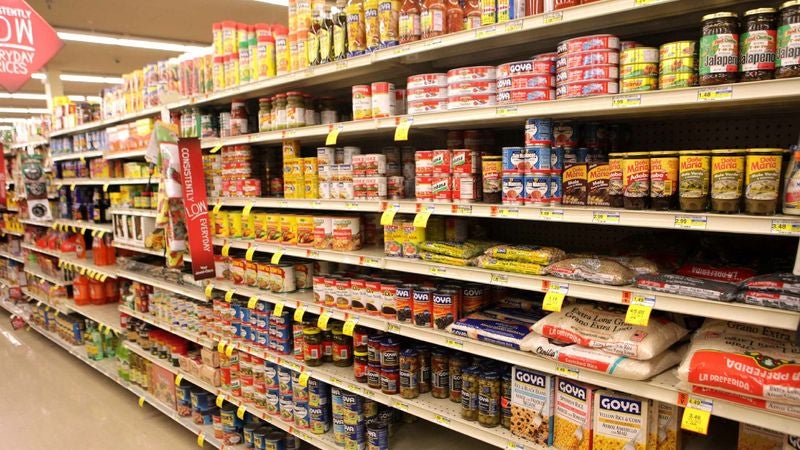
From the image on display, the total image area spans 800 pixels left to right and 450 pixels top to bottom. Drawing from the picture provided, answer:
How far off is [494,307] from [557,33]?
1.19 metres

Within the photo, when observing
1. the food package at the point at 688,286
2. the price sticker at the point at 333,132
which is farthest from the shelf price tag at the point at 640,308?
the price sticker at the point at 333,132

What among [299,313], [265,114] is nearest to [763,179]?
[299,313]

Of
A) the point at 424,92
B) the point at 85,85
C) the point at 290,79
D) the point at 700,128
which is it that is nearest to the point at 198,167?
the point at 290,79

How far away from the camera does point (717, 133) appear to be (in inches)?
79.7

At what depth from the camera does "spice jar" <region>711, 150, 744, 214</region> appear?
144 cm

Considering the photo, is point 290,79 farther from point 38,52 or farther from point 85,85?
point 85,85

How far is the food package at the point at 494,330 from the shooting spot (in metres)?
1.91

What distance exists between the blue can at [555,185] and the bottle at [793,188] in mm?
644

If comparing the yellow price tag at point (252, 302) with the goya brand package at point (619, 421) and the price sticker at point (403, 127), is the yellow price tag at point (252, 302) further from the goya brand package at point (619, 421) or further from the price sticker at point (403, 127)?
the goya brand package at point (619, 421)

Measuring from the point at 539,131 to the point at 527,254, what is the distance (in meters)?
0.46

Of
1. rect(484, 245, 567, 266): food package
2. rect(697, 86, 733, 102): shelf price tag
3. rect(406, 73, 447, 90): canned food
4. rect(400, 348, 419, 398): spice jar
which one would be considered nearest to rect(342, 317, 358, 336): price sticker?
rect(400, 348, 419, 398): spice jar

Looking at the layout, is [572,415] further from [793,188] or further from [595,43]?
[595,43]

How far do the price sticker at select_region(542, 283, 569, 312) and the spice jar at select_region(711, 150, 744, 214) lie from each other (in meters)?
0.53

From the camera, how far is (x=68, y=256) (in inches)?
228
